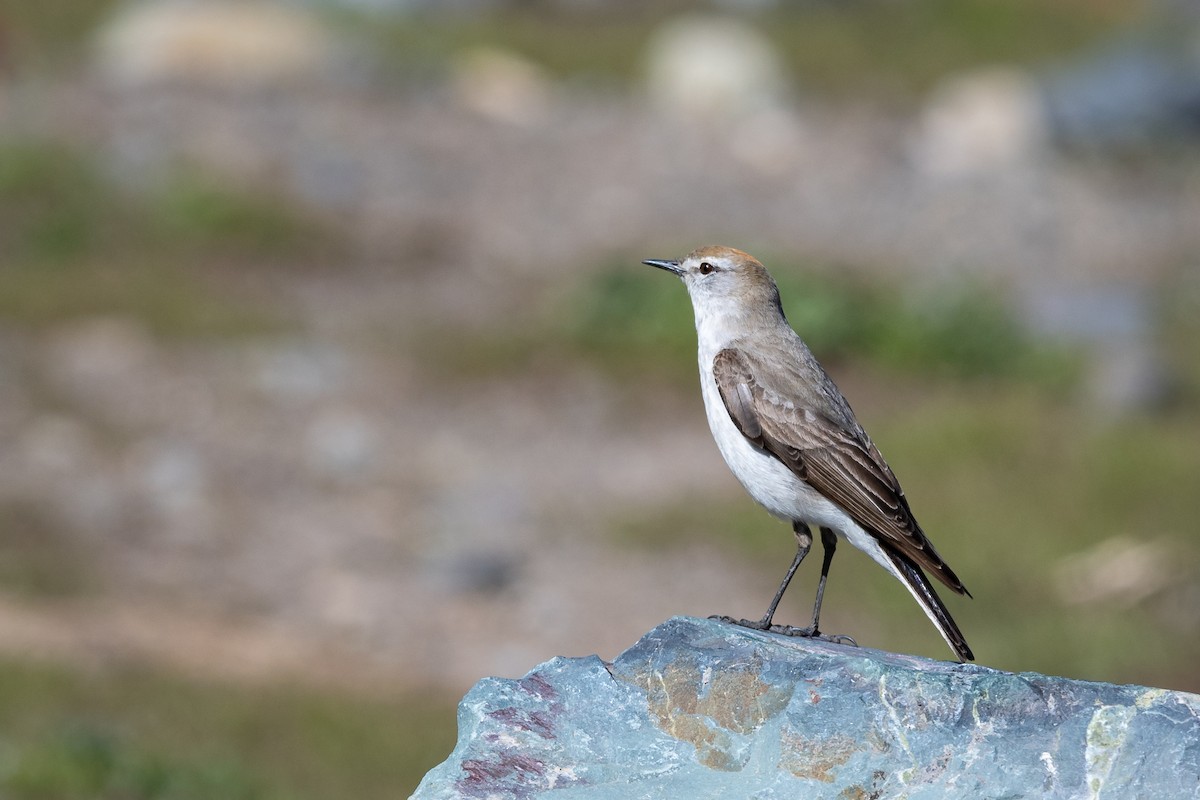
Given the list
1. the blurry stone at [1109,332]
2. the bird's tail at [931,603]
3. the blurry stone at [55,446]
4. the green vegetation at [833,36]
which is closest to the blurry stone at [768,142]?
the green vegetation at [833,36]

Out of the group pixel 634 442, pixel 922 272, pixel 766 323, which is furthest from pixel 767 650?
pixel 922 272

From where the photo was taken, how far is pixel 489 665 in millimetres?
12430

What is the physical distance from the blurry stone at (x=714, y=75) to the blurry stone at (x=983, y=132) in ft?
10.3

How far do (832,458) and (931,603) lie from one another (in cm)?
80

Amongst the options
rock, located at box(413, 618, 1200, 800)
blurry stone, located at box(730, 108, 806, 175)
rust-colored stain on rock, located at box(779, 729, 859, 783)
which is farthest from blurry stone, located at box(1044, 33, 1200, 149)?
rust-colored stain on rock, located at box(779, 729, 859, 783)

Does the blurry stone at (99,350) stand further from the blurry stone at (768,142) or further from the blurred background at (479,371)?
the blurry stone at (768,142)

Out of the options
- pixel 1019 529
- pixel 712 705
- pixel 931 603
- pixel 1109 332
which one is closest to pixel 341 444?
pixel 1019 529

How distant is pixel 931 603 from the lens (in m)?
6.39

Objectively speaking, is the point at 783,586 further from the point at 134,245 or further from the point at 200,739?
the point at 134,245

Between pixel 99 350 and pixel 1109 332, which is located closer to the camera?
pixel 99 350

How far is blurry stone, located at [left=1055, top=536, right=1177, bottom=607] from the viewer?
1276 cm

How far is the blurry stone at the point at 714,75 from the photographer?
98.4 feet

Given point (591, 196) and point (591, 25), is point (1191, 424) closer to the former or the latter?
point (591, 196)

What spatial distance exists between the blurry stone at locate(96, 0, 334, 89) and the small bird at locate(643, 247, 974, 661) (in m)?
19.5
